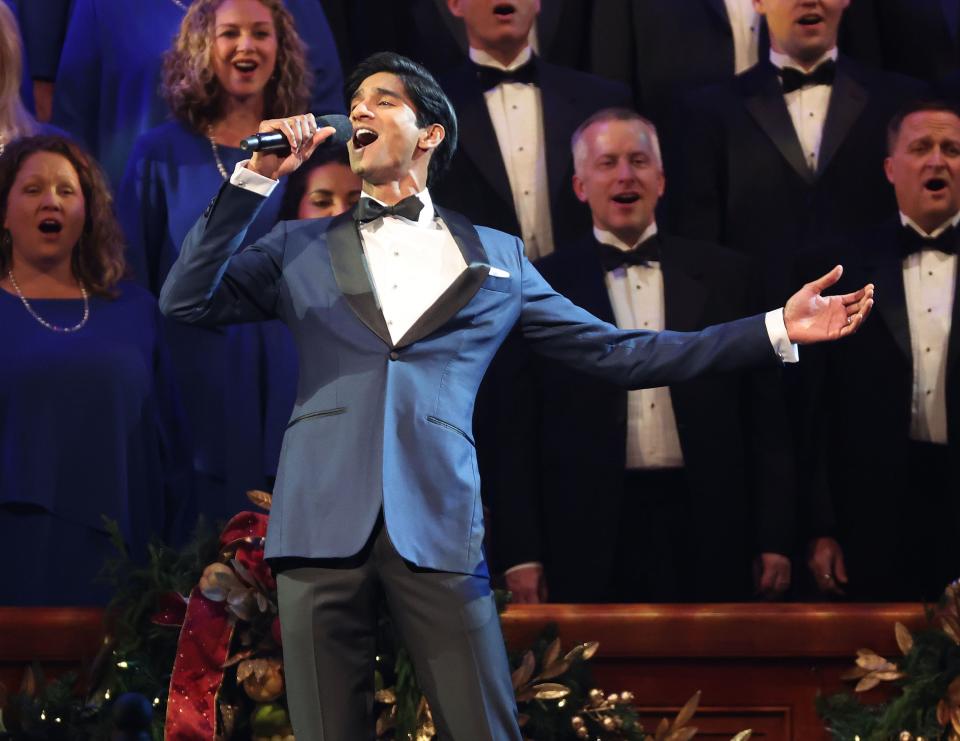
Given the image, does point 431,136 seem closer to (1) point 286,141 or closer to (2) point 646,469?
(1) point 286,141

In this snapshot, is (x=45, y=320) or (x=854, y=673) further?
(x=45, y=320)

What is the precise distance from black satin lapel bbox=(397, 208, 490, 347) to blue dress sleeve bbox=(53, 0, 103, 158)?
1.80 meters

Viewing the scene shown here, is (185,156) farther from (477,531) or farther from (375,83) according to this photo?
(477,531)

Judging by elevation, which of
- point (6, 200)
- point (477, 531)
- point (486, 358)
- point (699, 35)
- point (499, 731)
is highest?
point (699, 35)

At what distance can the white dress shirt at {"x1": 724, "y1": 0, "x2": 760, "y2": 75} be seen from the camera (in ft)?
13.0

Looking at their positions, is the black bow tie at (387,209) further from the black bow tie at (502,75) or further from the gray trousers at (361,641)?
the black bow tie at (502,75)

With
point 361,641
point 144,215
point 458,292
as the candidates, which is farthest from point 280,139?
point 144,215

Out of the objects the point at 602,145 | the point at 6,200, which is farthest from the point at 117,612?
the point at 602,145

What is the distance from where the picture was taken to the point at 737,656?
3193 millimetres

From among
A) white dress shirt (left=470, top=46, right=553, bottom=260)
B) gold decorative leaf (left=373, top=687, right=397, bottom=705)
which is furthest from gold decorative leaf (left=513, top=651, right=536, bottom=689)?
white dress shirt (left=470, top=46, right=553, bottom=260)

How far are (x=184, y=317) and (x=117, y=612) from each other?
974 millimetres

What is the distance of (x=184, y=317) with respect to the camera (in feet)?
7.39

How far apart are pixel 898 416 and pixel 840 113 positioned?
81cm

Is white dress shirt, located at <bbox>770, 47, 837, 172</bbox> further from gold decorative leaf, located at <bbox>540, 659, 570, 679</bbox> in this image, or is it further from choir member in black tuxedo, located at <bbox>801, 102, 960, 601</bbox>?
gold decorative leaf, located at <bbox>540, 659, 570, 679</bbox>
